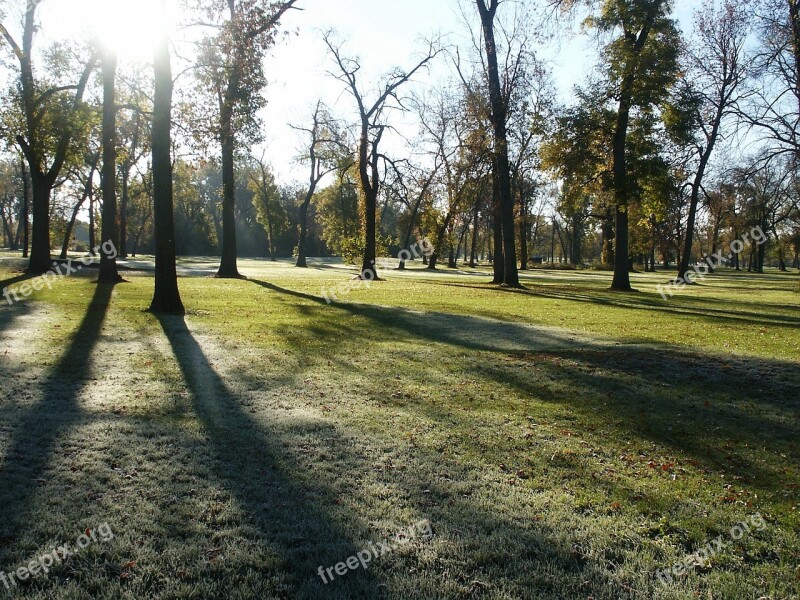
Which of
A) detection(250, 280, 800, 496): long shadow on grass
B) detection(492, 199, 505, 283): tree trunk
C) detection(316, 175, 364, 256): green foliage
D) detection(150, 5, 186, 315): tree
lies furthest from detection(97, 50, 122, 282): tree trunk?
detection(316, 175, 364, 256): green foliage

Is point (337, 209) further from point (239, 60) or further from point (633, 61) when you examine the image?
point (239, 60)

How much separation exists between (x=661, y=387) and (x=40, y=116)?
23182mm

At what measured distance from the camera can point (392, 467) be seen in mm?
4891

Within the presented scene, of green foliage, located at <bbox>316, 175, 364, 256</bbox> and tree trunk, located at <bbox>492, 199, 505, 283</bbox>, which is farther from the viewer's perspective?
green foliage, located at <bbox>316, 175, 364, 256</bbox>

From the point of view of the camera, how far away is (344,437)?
562cm

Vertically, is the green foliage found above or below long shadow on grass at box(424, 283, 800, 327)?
above

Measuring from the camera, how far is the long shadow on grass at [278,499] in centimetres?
325

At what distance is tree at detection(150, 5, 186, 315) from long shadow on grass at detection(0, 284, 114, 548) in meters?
4.35

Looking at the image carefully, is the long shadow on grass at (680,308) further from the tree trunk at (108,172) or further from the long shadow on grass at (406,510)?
the tree trunk at (108,172)

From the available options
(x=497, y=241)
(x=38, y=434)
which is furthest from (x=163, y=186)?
(x=497, y=241)

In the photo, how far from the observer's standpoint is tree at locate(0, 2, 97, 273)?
68.0 feet

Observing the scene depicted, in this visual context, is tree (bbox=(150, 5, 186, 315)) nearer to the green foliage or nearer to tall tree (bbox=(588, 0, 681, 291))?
tall tree (bbox=(588, 0, 681, 291))

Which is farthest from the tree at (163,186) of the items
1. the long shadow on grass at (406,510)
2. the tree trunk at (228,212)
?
the tree trunk at (228,212)

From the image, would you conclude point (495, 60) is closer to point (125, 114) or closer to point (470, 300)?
point (470, 300)
